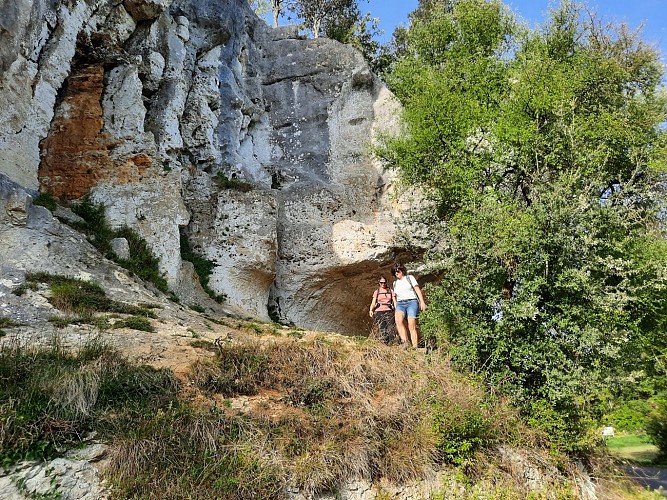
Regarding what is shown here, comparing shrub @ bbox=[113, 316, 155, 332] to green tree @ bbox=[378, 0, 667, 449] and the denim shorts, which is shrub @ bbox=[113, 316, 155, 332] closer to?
the denim shorts

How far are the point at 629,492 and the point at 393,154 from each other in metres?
10.2

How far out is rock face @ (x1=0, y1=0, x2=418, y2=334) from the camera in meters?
11.9

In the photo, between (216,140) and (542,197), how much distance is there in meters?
10.1

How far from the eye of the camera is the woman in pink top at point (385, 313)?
31.5ft

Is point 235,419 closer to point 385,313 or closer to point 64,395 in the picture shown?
point 64,395

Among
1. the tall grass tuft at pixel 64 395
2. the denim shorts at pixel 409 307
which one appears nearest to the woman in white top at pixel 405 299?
the denim shorts at pixel 409 307

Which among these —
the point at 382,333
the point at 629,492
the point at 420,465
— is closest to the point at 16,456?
the point at 420,465

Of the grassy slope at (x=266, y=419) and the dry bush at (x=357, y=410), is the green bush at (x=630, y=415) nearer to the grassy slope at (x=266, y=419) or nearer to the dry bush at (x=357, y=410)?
the grassy slope at (x=266, y=419)

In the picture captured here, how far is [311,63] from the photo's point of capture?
20125mm

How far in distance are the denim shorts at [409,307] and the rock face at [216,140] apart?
5.34m

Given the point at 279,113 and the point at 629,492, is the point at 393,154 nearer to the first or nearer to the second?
the point at 279,113

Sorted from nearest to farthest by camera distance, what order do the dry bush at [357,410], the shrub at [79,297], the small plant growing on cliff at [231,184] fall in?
the dry bush at [357,410] → the shrub at [79,297] → the small plant growing on cliff at [231,184]

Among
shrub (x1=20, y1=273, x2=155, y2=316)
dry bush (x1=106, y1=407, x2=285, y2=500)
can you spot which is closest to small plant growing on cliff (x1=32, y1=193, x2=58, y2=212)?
shrub (x1=20, y1=273, x2=155, y2=316)

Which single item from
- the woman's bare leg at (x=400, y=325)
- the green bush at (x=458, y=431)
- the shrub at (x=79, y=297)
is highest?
the shrub at (x=79, y=297)
